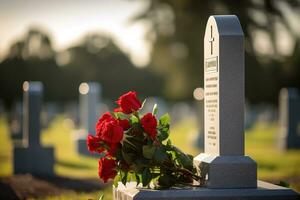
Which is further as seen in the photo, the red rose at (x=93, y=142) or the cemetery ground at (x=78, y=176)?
the cemetery ground at (x=78, y=176)

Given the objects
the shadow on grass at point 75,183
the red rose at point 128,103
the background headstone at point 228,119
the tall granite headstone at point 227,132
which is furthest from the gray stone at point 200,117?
the red rose at point 128,103

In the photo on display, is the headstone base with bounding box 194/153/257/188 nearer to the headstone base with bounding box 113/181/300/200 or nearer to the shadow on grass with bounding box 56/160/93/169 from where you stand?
the headstone base with bounding box 113/181/300/200

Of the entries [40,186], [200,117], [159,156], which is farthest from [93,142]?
[200,117]

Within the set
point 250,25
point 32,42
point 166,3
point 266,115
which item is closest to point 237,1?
point 250,25

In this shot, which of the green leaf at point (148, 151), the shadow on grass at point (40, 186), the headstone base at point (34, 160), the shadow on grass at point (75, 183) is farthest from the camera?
the headstone base at point (34, 160)

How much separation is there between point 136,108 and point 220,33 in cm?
122

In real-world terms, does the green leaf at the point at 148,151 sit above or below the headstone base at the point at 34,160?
above

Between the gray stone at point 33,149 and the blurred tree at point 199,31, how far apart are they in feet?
50.4

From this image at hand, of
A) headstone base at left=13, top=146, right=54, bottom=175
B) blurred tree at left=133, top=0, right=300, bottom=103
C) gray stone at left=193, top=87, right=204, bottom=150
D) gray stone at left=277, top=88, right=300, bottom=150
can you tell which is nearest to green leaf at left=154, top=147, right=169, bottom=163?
headstone base at left=13, top=146, right=54, bottom=175

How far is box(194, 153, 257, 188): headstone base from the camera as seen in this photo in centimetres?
679

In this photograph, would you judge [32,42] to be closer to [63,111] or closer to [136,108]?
[63,111]

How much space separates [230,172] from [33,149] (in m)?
8.00

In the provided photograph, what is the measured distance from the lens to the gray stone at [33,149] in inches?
551

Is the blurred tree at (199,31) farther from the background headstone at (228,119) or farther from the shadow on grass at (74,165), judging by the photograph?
the background headstone at (228,119)
